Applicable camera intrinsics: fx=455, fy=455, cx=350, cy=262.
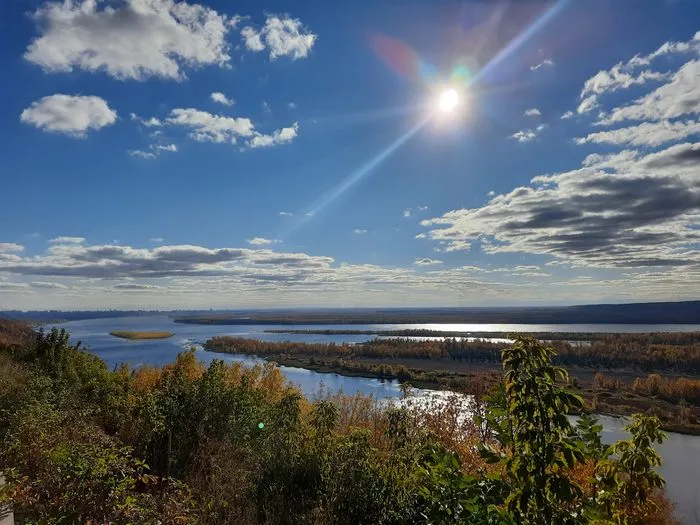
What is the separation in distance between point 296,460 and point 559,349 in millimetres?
118790

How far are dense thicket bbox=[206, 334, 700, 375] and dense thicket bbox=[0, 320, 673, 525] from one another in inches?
4044

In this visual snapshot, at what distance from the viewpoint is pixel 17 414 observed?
37.2 ft

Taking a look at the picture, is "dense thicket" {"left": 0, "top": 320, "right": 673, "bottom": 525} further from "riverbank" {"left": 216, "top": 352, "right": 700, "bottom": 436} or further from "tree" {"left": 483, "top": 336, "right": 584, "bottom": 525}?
"riverbank" {"left": 216, "top": 352, "right": 700, "bottom": 436}

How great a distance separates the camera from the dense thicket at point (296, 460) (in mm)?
3002

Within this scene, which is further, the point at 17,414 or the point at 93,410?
the point at 93,410

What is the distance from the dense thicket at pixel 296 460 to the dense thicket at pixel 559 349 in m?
103

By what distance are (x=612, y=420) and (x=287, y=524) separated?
59.2 meters

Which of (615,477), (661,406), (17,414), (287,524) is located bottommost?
(661,406)

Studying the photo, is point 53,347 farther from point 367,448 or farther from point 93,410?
point 367,448

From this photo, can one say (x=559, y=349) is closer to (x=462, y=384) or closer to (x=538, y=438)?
(x=462, y=384)

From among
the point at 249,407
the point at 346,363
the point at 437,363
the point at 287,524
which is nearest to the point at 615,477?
the point at 287,524

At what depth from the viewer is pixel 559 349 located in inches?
4469

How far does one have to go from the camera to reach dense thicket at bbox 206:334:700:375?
105312 millimetres

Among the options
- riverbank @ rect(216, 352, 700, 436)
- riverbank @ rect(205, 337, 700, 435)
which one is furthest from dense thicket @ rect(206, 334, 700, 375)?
riverbank @ rect(216, 352, 700, 436)
